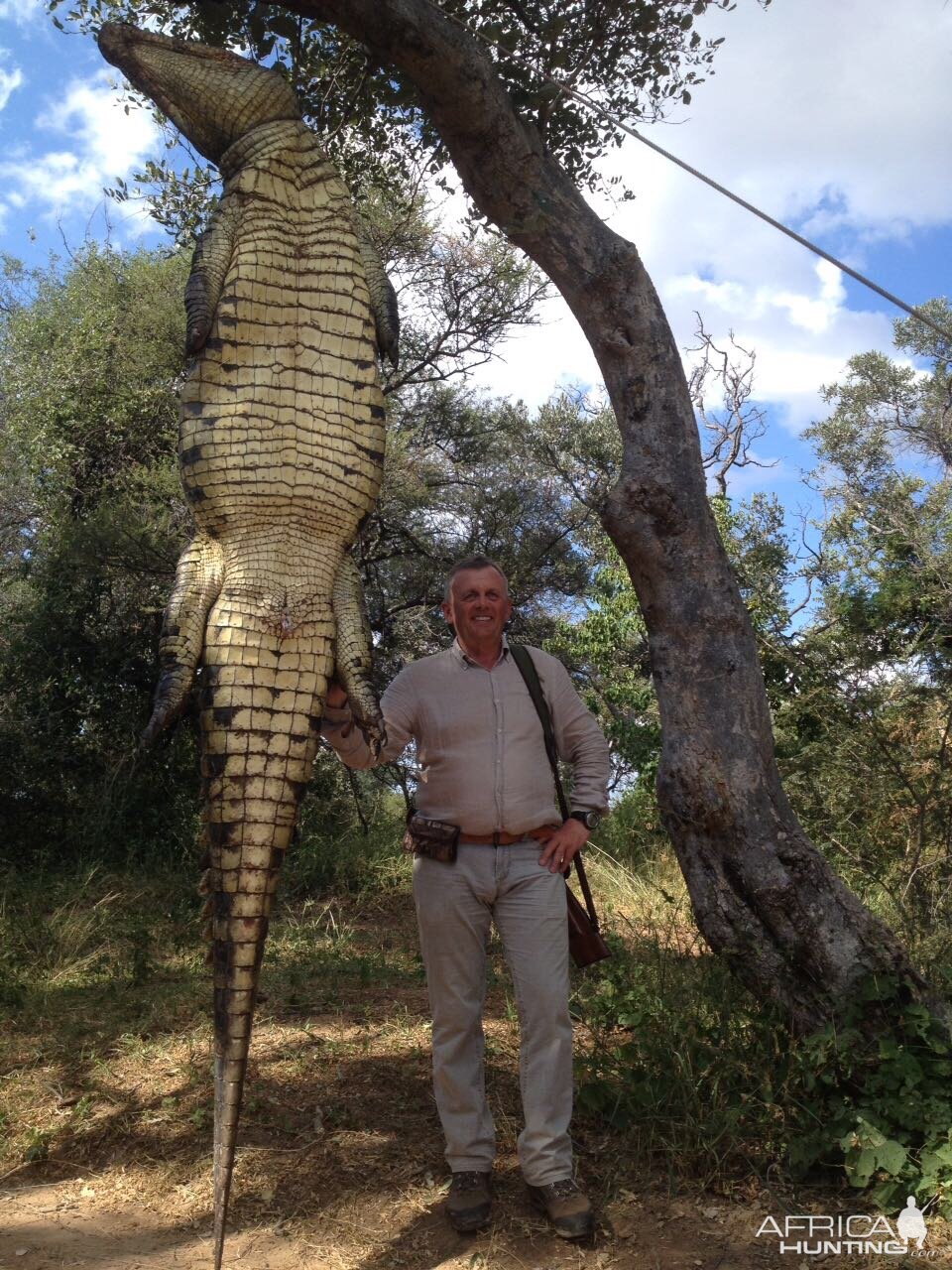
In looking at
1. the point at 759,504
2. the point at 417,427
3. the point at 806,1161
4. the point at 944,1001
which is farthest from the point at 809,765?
the point at 417,427

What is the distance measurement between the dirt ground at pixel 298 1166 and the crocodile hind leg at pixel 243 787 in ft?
3.46

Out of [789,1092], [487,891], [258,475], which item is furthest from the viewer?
[789,1092]

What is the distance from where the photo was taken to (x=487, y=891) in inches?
130

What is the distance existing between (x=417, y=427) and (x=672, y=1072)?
930 centimetres

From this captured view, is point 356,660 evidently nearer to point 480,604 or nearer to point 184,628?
point 184,628

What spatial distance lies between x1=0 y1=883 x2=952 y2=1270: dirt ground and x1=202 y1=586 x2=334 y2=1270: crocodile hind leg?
1.05 meters

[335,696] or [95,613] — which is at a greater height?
[95,613]

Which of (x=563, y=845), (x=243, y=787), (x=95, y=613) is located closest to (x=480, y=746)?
(x=563, y=845)

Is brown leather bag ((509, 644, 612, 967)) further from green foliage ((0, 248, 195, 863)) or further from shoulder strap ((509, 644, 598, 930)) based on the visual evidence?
green foliage ((0, 248, 195, 863))

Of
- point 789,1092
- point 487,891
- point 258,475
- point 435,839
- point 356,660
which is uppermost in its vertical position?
point 258,475

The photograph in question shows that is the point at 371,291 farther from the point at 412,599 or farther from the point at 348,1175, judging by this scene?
the point at 412,599

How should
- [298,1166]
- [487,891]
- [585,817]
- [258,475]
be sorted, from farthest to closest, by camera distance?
[298,1166] < [585,817] < [487,891] < [258,475]

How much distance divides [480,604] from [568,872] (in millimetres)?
911

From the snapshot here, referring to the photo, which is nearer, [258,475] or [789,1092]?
[258,475]
